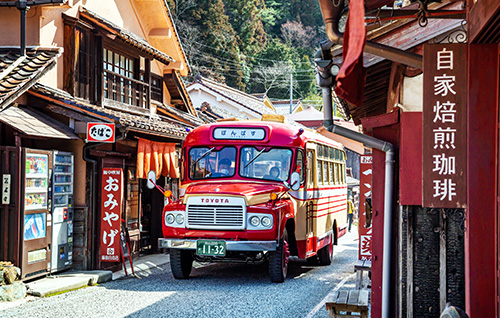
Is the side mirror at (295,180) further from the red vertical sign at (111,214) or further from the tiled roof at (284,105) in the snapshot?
the tiled roof at (284,105)

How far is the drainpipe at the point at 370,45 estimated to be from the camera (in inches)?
240

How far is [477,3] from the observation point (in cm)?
539

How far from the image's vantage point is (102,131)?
12562mm

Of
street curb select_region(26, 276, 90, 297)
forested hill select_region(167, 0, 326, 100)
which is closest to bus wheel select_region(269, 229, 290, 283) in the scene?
street curb select_region(26, 276, 90, 297)

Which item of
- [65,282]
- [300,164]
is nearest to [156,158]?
[300,164]

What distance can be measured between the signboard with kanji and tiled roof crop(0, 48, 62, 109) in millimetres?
6595

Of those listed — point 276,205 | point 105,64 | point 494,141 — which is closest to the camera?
point 494,141

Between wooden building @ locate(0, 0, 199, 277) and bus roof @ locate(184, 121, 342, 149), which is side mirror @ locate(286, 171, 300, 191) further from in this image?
wooden building @ locate(0, 0, 199, 277)

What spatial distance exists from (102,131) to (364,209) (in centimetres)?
562

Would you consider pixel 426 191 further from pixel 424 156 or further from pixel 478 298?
pixel 478 298

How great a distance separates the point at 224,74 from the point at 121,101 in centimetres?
3420

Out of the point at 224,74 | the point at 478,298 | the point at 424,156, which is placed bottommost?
the point at 478,298

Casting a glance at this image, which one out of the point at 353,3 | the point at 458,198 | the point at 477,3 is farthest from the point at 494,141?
the point at 353,3

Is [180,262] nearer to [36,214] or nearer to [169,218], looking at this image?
[169,218]
